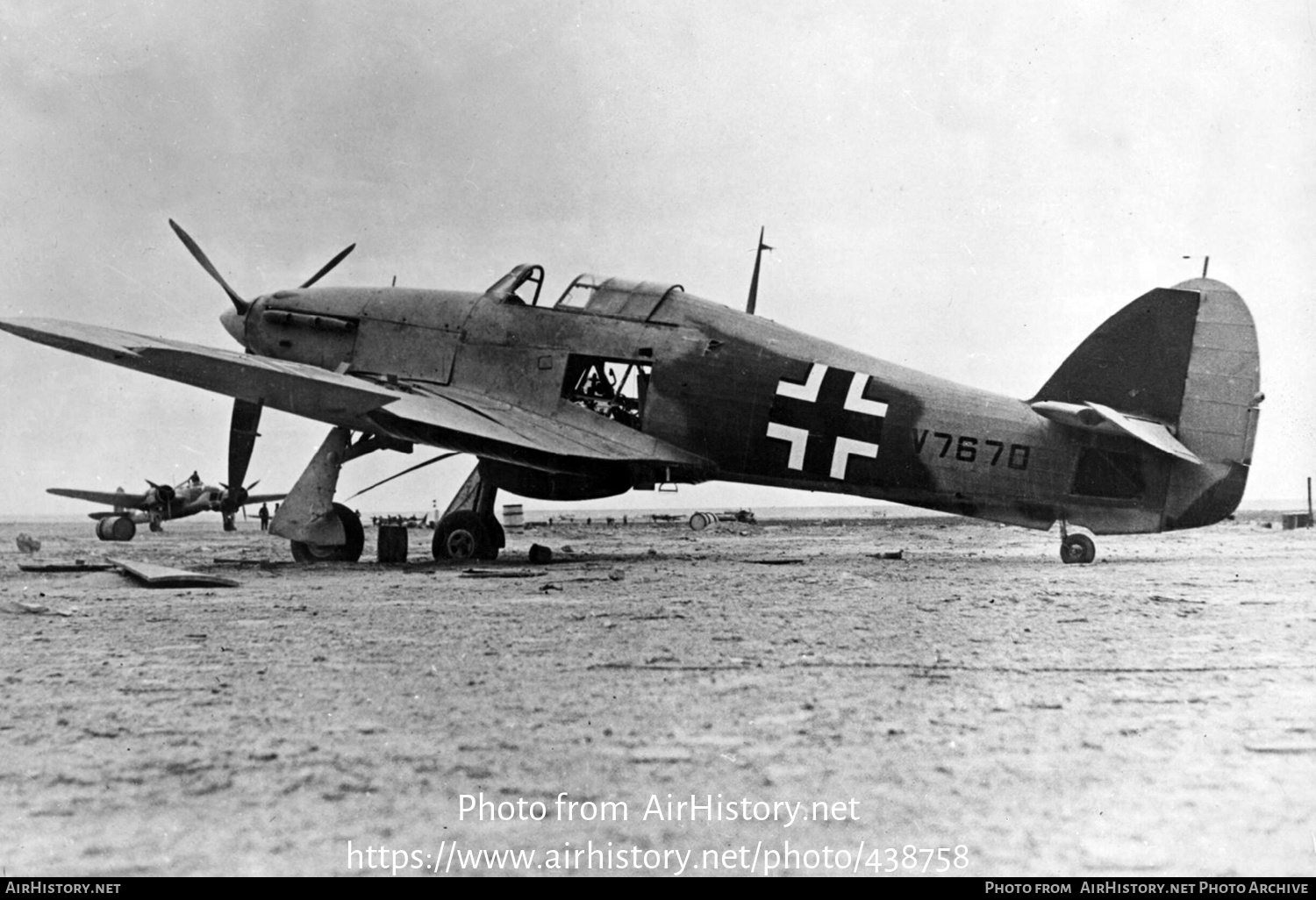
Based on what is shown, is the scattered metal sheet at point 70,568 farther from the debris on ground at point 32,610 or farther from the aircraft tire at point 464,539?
the debris on ground at point 32,610

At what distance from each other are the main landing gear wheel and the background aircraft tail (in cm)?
728

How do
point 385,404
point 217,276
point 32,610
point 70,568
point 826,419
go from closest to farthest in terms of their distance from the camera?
point 32,610, point 385,404, point 70,568, point 826,419, point 217,276

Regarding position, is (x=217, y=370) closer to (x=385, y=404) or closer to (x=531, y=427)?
(x=385, y=404)

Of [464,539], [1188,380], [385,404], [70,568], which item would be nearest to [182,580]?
[385,404]

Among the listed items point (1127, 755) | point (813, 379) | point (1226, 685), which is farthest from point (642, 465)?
point (1127, 755)

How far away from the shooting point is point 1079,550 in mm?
9320

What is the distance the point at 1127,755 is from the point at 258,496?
106 ft

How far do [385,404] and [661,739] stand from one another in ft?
21.8

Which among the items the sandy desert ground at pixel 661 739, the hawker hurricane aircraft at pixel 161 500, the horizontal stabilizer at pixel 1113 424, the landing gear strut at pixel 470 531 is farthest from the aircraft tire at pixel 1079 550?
the hawker hurricane aircraft at pixel 161 500

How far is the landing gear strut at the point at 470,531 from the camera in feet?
32.5

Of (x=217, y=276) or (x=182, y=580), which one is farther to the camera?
(x=217, y=276)

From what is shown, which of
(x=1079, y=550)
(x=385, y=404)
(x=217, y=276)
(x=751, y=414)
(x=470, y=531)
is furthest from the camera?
(x=217, y=276)

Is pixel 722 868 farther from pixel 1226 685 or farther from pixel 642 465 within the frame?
pixel 642 465

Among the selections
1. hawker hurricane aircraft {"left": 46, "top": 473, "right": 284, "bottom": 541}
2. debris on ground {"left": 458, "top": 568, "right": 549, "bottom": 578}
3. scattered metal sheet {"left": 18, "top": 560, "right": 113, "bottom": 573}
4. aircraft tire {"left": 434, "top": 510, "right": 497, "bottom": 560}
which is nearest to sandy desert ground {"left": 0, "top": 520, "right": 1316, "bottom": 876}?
debris on ground {"left": 458, "top": 568, "right": 549, "bottom": 578}
